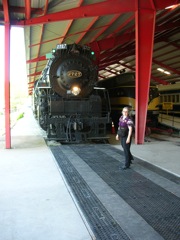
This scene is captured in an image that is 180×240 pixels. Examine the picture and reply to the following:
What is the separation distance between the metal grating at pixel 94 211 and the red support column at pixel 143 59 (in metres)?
4.90

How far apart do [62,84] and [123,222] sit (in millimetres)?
7325

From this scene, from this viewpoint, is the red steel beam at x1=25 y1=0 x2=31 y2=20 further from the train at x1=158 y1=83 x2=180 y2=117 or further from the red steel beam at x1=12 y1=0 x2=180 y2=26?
the train at x1=158 y1=83 x2=180 y2=117

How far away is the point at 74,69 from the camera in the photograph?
10352 millimetres

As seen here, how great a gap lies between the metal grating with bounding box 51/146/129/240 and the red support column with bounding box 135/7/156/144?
16.1 feet

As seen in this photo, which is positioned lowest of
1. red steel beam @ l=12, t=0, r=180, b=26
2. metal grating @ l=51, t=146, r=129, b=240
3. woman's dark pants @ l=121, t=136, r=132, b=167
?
metal grating @ l=51, t=146, r=129, b=240

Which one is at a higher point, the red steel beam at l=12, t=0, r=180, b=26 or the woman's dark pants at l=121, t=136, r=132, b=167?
the red steel beam at l=12, t=0, r=180, b=26

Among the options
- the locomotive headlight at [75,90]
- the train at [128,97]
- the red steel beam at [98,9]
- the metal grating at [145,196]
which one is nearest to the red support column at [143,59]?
the red steel beam at [98,9]

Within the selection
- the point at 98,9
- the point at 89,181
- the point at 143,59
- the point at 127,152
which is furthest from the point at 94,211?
the point at 98,9

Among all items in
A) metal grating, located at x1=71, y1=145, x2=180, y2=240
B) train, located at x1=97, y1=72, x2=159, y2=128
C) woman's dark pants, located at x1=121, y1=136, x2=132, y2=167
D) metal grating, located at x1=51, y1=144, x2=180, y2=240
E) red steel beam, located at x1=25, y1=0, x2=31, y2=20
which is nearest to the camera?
metal grating, located at x1=51, y1=144, x2=180, y2=240

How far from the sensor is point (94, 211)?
4.16 metres

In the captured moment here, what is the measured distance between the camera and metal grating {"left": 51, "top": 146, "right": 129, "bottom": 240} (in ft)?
11.4

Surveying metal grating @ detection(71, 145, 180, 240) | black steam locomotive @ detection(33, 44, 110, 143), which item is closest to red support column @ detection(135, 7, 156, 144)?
black steam locomotive @ detection(33, 44, 110, 143)

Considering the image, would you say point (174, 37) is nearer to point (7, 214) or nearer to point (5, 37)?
point (5, 37)

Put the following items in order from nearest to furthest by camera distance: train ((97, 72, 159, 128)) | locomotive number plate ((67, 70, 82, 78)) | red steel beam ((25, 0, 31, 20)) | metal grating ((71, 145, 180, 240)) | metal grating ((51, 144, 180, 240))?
metal grating ((51, 144, 180, 240)) → metal grating ((71, 145, 180, 240)) → red steel beam ((25, 0, 31, 20)) → locomotive number plate ((67, 70, 82, 78)) → train ((97, 72, 159, 128))
